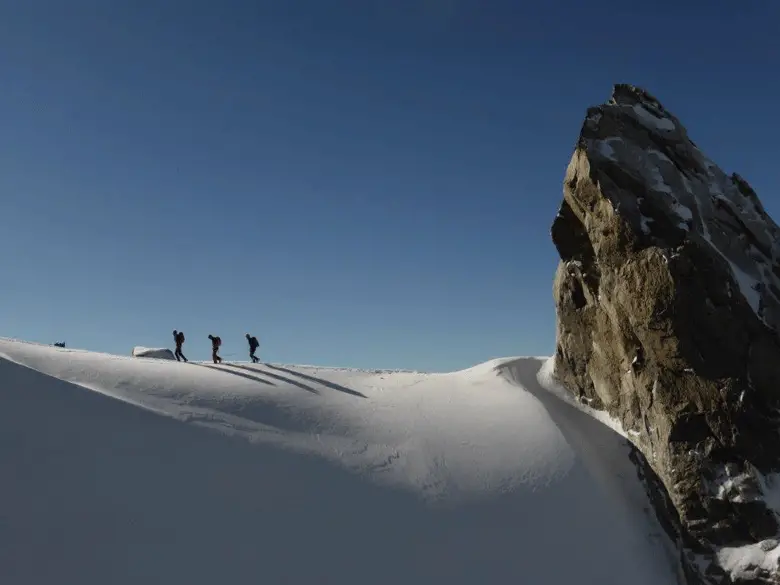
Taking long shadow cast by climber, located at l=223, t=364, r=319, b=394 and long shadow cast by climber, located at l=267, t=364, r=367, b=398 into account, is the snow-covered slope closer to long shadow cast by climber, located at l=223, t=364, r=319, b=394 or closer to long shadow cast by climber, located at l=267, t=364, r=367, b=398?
long shadow cast by climber, located at l=223, t=364, r=319, b=394

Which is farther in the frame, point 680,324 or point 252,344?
point 252,344

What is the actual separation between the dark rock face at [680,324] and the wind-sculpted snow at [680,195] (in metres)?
0.04

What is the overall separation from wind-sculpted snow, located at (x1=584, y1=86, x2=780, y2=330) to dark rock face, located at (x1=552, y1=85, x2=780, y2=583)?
4 cm

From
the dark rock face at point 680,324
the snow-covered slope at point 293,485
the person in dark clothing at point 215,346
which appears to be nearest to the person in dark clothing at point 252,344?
the person in dark clothing at point 215,346

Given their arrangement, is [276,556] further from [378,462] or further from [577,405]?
[577,405]

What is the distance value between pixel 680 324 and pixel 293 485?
8.17m

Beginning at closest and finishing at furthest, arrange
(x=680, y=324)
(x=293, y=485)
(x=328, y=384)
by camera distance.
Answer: (x=293, y=485) < (x=680, y=324) < (x=328, y=384)

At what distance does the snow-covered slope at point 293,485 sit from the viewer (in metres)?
8.25

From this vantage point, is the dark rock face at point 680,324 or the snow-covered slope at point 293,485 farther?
the dark rock face at point 680,324

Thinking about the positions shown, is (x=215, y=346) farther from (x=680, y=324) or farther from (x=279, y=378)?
(x=680, y=324)

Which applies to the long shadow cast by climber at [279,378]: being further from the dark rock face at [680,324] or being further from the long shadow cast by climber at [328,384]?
the dark rock face at [680,324]

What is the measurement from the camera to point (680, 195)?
12.5 m

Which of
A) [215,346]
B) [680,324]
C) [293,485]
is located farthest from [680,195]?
[215,346]

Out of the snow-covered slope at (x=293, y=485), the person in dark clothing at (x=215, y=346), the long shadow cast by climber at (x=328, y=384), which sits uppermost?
the person in dark clothing at (x=215, y=346)
